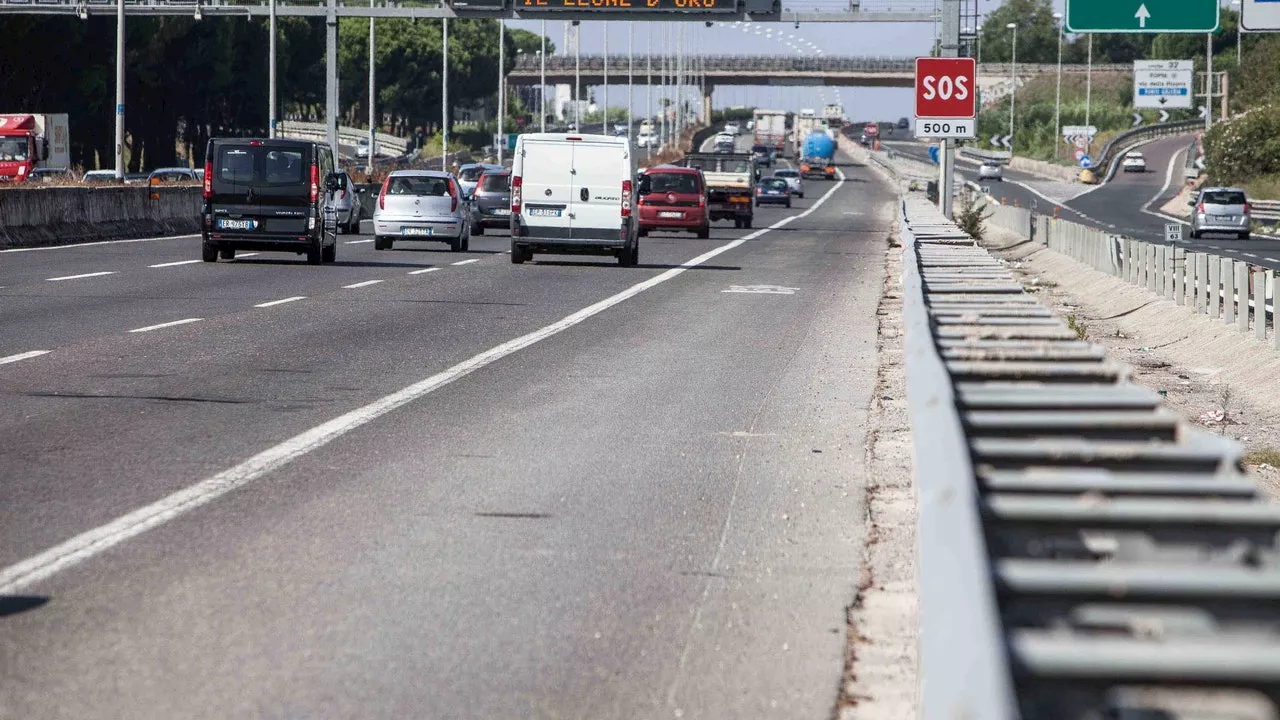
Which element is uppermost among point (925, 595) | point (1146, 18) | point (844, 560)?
point (1146, 18)

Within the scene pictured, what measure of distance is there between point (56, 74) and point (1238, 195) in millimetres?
52607

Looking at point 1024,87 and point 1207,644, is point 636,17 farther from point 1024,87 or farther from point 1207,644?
point 1024,87

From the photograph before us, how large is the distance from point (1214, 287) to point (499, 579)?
17.4 meters

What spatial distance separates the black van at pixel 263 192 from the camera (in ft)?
94.1

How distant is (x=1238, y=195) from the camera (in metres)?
56.1

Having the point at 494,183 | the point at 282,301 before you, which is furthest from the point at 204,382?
the point at 494,183

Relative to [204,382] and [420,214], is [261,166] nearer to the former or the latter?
[420,214]

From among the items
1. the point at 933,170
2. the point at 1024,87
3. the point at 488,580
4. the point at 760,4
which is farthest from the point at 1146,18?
the point at 1024,87

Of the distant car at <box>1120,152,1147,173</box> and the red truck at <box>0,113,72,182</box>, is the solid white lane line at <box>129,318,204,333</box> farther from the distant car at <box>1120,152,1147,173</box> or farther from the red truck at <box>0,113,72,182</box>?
the distant car at <box>1120,152,1147,173</box>

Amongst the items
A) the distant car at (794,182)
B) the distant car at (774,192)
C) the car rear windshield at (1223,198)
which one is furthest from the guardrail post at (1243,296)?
the distant car at (794,182)

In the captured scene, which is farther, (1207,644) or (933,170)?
(933,170)

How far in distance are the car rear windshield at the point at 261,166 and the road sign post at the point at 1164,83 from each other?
255 feet

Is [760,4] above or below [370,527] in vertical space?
above

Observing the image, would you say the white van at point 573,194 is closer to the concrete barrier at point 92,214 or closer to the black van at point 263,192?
the black van at point 263,192
